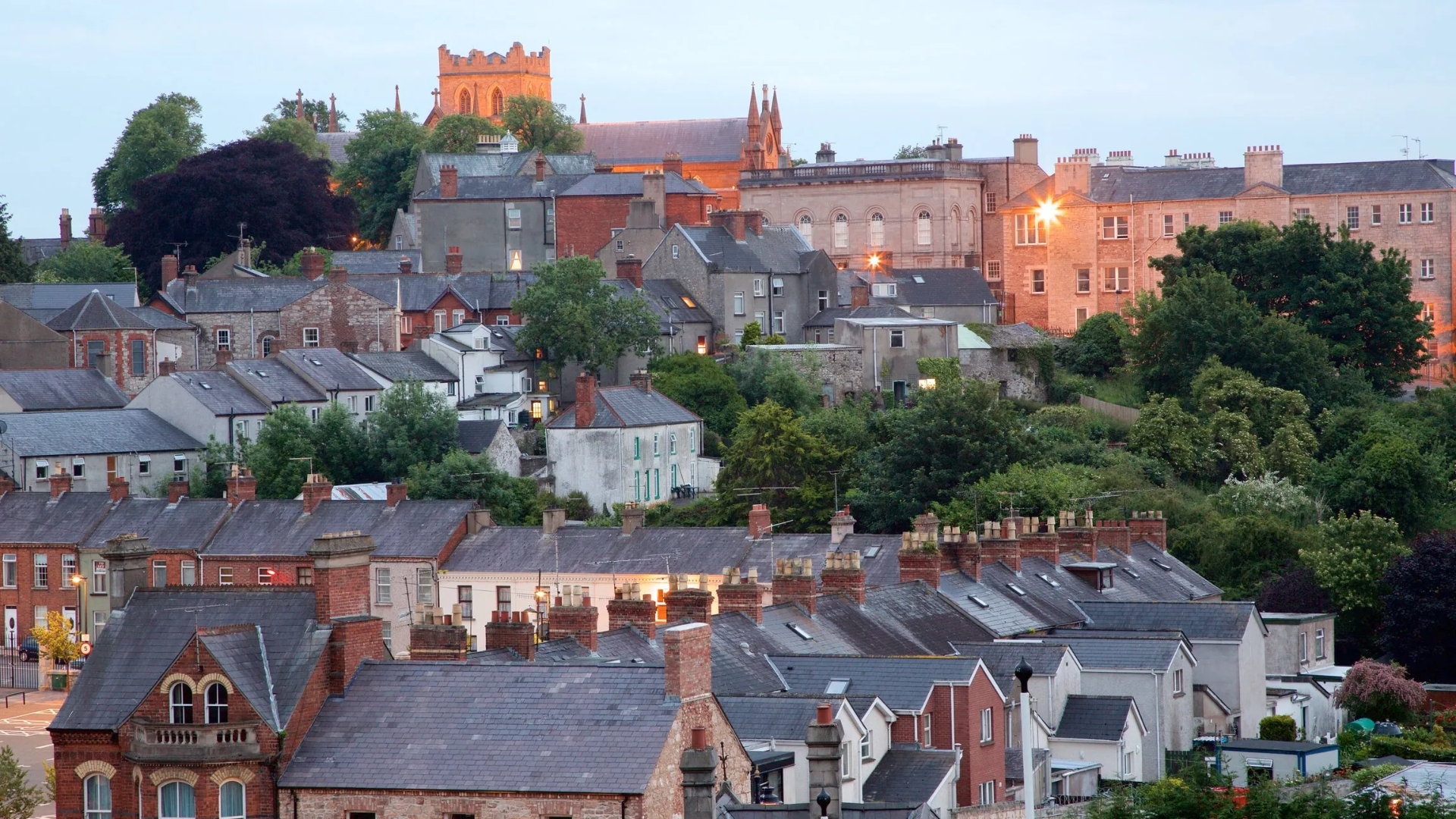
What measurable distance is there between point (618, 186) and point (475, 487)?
102ft

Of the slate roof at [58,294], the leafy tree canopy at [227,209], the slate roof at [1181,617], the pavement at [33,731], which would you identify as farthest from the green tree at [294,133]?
the slate roof at [1181,617]

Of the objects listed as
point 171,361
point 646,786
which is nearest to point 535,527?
point 171,361

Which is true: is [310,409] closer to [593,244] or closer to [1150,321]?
[593,244]

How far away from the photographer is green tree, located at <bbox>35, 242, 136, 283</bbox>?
9788 cm

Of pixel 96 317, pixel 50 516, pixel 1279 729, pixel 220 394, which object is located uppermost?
pixel 96 317

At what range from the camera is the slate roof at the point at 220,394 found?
241 feet

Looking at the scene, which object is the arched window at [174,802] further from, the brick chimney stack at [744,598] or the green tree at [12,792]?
the brick chimney stack at [744,598]

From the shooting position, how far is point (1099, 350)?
87.6 meters

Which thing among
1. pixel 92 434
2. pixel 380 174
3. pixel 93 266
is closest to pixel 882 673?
pixel 92 434

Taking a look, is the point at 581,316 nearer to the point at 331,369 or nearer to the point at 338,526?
the point at 331,369

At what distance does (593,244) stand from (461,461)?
28529mm

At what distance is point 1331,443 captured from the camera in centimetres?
7600

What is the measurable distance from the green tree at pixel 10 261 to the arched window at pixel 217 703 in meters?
72.2

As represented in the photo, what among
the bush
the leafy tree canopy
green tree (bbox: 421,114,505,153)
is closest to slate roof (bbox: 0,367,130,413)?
the leafy tree canopy
